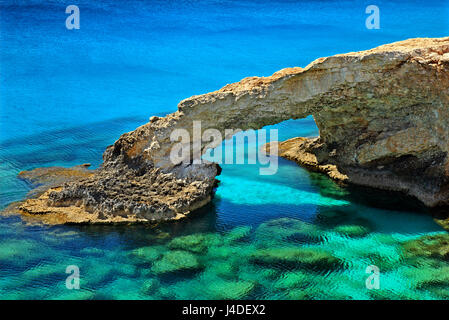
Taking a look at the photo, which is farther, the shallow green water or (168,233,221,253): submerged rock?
(168,233,221,253): submerged rock

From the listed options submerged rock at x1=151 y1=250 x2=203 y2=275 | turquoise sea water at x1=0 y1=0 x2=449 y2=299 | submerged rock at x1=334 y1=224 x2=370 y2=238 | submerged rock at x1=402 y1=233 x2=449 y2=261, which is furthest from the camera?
submerged rock at x1=334 y1=224 x2=370 y2=238

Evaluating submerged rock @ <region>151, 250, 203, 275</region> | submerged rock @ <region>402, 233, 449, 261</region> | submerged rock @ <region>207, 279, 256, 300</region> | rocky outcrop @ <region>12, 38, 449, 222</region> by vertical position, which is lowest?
submerged rock @ <region>207, 279, 256, 300</region>

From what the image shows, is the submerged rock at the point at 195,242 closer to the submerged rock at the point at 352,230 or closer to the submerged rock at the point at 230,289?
the submerged rock at the point at 230,289

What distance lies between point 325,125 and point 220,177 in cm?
231

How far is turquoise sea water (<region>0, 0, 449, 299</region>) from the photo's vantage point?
290 inches

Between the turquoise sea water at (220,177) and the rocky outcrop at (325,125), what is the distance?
45 cm

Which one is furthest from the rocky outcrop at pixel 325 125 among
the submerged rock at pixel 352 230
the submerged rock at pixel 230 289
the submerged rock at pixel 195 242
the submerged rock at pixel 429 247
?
the submerged rock at pixel 230 289

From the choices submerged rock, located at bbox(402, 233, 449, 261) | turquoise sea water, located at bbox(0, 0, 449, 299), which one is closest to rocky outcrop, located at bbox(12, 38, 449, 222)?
turquoise sea water, located at bbox(0, 0, 449, 299)

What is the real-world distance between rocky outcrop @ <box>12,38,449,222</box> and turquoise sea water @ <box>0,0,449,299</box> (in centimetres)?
45

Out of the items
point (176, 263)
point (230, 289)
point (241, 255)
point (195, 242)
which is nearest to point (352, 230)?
point (241, 255)

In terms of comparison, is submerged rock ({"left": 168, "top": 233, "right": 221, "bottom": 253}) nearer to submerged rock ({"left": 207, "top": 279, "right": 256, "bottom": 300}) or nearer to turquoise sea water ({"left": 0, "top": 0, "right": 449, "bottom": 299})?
turquoise sea water ({"left": 0, "top": 0, "right": 449, "bottom": 299})

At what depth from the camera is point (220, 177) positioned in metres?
11.1

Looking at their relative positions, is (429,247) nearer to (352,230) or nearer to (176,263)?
(352,230)
